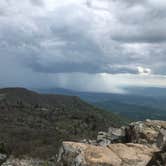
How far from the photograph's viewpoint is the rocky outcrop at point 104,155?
76.6ft

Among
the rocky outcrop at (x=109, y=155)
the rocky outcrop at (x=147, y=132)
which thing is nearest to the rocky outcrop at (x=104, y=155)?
the rocky outcrop at (x=109, y=155)

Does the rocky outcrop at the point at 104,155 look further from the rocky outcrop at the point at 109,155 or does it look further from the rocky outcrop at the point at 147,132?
the rocky outcrop at the point at 147,132

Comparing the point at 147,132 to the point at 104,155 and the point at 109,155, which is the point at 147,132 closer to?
the point at 109,155

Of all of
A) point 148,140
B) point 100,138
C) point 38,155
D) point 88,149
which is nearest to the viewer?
point 88,149

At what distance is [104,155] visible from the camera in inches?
945

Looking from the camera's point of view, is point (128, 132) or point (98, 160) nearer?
point (98, 160)

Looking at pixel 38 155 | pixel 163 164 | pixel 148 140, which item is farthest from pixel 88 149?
pixel 38 155

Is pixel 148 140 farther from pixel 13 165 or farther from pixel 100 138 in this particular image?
pixel 13 165

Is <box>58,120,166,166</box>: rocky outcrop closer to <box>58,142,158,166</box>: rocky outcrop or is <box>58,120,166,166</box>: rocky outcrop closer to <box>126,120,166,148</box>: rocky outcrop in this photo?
<box>58,142,158,166</box>: rocky outcrop

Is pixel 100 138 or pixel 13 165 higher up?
pixel 100 138

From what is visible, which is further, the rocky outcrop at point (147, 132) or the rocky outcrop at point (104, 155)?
the rocky outcrop at point (147, 132)

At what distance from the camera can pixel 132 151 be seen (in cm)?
2514

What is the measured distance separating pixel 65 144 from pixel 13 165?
69.3 m

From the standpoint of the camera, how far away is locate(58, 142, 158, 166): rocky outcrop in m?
23.3
